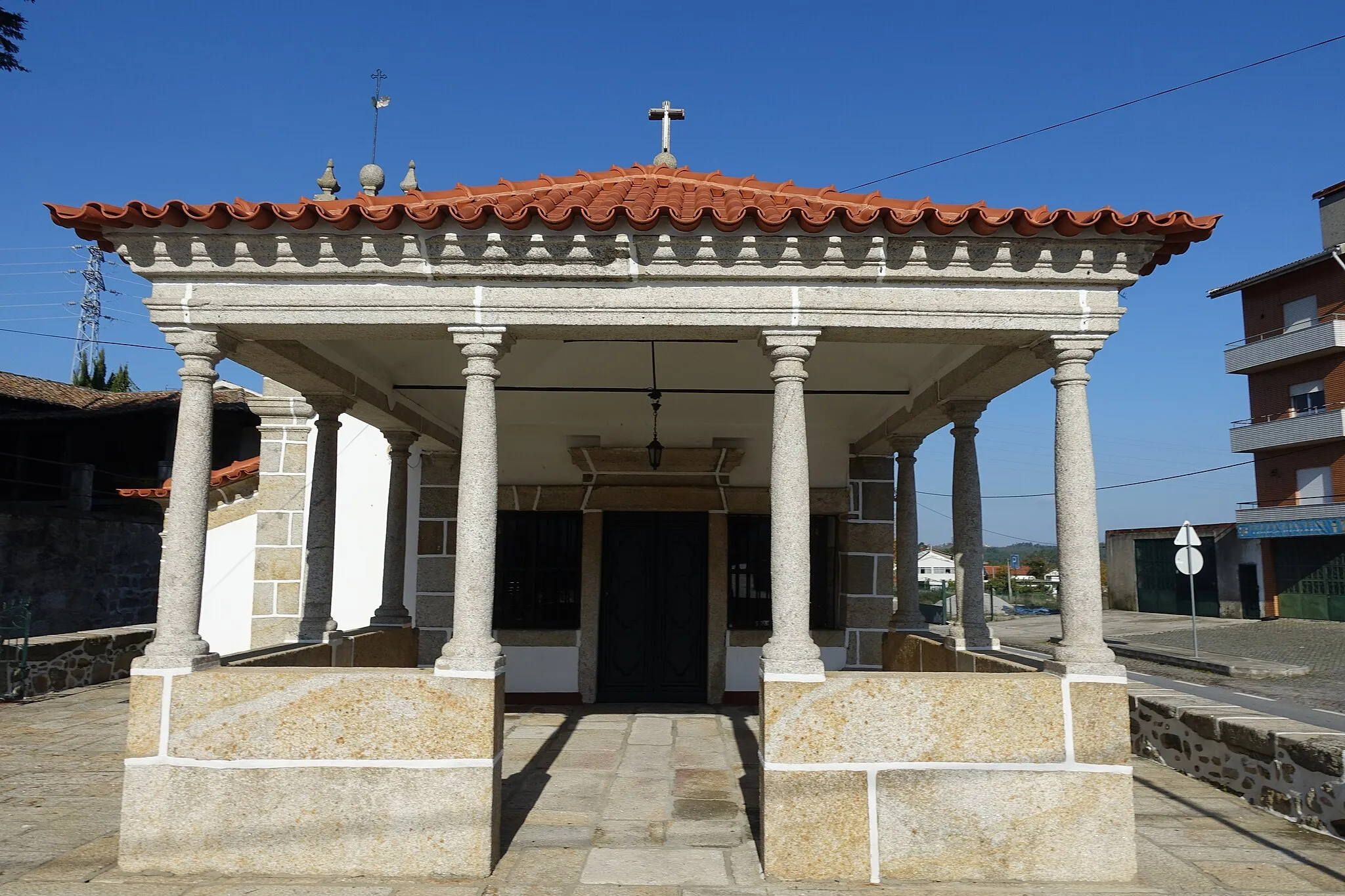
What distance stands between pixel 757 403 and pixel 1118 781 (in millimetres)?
4611

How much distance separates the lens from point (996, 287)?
491cm

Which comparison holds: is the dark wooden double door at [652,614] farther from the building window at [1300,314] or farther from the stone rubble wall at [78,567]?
the building window at [1300,314]

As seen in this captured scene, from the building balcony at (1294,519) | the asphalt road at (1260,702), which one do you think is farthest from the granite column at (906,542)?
the building balcony at (1294,519)

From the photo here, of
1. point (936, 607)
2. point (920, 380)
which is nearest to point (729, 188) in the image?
point (920, 380)

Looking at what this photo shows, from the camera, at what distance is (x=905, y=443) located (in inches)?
320

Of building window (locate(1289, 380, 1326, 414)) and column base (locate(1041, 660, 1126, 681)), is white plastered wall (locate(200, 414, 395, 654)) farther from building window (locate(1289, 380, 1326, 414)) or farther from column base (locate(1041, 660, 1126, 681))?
building window (locate(1289, 380, 1326, 414))

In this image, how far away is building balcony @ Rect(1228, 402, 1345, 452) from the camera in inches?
1011

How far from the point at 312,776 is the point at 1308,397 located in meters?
31.8

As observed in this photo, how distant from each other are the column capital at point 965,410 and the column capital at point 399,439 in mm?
4687

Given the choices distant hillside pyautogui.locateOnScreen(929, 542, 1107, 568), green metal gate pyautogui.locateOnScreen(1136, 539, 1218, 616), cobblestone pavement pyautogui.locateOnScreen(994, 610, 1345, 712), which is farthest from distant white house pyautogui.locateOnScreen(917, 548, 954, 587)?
green metal gate pyautogui.locateOnScreen(1136, 539, 1218, 616)

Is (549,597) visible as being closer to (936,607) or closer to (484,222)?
(484,222)

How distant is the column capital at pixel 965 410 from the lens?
6559 millimetres

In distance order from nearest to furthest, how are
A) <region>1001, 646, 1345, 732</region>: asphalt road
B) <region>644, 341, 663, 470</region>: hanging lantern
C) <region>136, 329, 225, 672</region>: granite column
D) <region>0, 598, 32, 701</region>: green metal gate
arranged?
<region>136, 329, 225, 672</region>: granite column, <region>644, 341, 663, 470</region>: hanging lantern, <region>0, 598, 32, 701</region>: green metal gate, <region>1001, 646, 1345, 732</region>: asphalt road

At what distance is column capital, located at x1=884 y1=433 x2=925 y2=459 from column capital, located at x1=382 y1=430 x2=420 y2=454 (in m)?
4.51
